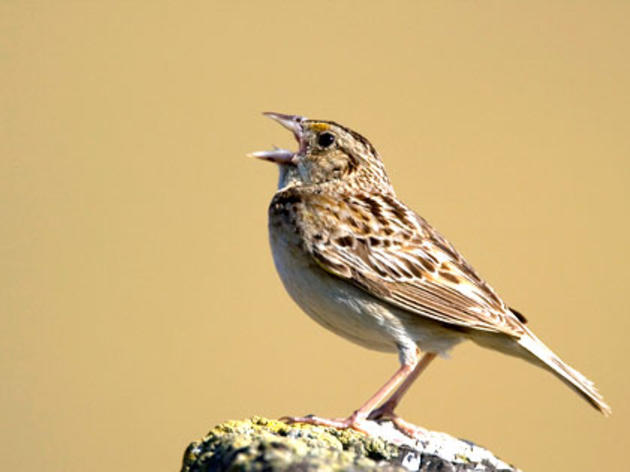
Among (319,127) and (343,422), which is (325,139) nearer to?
(319,127)

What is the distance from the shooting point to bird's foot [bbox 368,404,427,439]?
4.74m

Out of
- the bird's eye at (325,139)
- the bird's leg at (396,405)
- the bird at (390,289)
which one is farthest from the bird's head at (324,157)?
the bird's leg at (396,405)

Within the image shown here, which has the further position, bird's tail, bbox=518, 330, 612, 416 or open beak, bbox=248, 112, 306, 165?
open beak, bbox=248, 112, 306, 165

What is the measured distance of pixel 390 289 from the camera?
5.41m

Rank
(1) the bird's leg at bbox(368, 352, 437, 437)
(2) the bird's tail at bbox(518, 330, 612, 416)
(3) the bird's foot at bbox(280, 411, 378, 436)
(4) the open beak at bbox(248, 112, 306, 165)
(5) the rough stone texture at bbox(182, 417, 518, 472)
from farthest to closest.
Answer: (4) the open beak at bbox(248, 112, 306, 165) < (2) the bird's tail at bbox(518, 330, 612, 416) < (1) the bird's leg at bbox(368, 352, 437, 437) < (3) the bird's foot at bbox(280, 411, 378, 436) < (5) the rough stone texture at bbox(182, 417, 518, 472)

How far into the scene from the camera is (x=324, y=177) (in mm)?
6348

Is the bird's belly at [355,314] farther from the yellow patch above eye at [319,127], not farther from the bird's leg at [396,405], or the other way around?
the yellow patch above eye at [319,127]

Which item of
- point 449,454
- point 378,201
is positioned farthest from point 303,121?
point 449,454

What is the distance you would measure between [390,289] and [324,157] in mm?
1325

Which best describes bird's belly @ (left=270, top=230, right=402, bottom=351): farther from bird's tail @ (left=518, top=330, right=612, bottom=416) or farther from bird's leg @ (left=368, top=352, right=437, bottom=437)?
bird's tail @ (left=518, top=330, right=612, bottom=416)

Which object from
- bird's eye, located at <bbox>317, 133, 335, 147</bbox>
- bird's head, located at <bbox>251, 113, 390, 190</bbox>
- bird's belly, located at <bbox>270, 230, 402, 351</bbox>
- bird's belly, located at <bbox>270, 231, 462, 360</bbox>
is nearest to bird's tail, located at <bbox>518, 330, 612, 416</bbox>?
bird's belly, located at <bbox>270, 231, 462, 360</bbox>

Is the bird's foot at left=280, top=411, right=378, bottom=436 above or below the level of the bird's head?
below

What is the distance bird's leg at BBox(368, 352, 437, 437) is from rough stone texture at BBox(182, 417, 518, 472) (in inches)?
2.4

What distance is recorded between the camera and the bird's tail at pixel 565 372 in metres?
5.27
